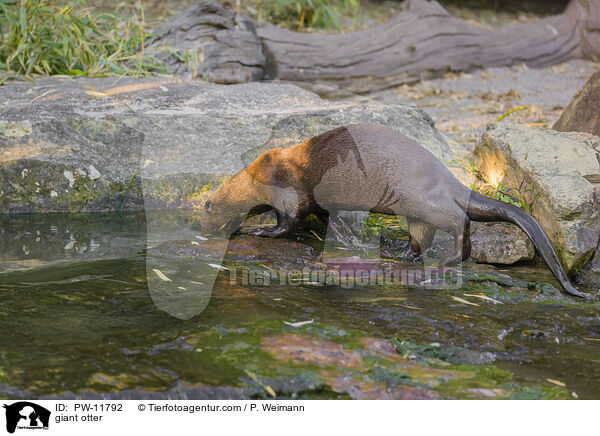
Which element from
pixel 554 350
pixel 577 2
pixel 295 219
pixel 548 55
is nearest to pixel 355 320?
pixel 554 350

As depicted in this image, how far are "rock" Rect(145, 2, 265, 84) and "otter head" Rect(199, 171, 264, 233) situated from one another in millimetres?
2965

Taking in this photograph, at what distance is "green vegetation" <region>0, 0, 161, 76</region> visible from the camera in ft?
18.0

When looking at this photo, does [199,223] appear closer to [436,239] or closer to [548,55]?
[436,239]

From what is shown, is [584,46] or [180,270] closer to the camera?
[180,270]

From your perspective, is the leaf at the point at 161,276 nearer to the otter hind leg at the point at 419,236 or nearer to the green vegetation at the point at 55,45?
the otter hind leg at the point at 419,236

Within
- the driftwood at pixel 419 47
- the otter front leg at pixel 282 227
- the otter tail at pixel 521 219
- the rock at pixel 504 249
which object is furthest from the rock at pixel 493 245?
the driftwood at pixel 419 47

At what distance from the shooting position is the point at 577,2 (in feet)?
27.6

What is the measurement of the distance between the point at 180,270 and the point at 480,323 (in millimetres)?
1270

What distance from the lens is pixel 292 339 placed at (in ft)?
6.88

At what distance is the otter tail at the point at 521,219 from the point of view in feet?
9.09

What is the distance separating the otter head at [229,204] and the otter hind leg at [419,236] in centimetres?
91
